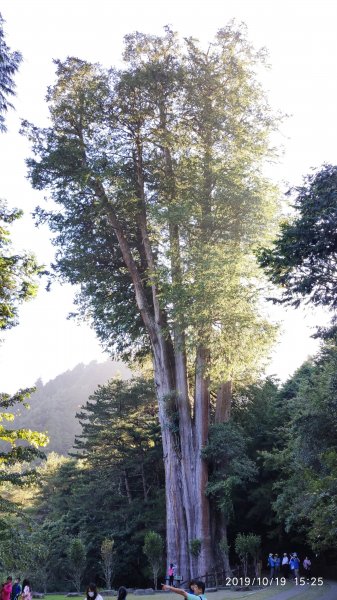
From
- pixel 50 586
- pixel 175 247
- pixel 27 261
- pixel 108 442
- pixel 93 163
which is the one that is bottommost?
pixel 50 586

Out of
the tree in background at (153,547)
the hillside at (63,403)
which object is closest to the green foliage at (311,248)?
the tree in background at (153,547)

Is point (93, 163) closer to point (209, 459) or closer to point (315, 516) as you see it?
point (209, 459)

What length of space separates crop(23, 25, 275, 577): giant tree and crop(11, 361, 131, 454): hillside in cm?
4438

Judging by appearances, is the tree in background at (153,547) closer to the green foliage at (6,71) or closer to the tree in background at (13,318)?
the tree in background at (13,318)

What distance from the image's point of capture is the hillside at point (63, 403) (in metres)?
84.8

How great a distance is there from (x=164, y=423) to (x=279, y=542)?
11242mm

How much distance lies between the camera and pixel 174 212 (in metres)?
21.4

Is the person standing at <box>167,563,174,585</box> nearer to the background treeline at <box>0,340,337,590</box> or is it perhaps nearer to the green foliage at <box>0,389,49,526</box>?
the background treeline at <box>0,340,337,590</box>

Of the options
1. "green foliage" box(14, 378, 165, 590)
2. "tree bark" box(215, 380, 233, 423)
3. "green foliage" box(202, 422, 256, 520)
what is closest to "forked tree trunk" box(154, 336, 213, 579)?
"green foliage" box(202, 422, 256, 520)

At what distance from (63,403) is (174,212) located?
81.1m

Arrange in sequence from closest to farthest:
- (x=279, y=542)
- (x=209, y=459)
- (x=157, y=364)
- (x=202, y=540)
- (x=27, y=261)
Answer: (x=27, y=261)
(x=202, y=540)
(x=209, y=459)
(x=157, y=364)
(x=279, y=542)

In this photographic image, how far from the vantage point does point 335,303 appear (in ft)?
43.3

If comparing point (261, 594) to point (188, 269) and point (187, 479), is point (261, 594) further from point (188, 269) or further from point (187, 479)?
point (188, 269)

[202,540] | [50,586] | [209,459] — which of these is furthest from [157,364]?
[50,586]
